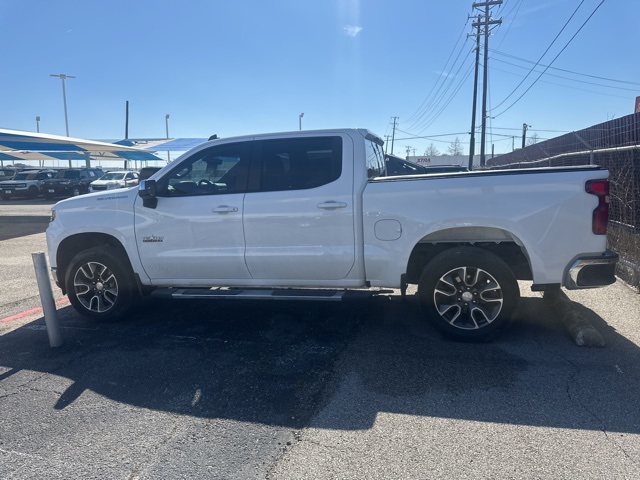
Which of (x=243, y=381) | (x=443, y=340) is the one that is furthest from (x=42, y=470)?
(x=443, y=340)

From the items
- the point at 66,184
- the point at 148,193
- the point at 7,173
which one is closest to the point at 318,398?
the point at 148,193

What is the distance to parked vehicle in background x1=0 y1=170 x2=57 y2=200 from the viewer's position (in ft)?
95.3

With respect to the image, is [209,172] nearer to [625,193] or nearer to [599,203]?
[599,203]

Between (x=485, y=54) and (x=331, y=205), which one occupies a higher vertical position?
(x=485, y=54)

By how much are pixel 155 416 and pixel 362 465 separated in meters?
1.59

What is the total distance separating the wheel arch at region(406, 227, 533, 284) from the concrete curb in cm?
60

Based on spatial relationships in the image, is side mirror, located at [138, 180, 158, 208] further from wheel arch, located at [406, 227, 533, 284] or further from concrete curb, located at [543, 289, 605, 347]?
concrete curb, located at [543, 289, 605, 347]

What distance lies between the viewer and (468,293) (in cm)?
467

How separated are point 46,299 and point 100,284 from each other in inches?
29.4

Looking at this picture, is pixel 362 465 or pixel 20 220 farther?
pixel 20 220

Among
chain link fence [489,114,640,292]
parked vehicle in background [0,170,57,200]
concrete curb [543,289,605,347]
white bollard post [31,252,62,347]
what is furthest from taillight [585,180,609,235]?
parked vehicle in background [0,170,57,200]

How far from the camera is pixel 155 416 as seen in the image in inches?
140

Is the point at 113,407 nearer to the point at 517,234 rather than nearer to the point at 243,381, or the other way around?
the point at 243,381

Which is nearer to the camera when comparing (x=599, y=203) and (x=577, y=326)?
(x=599, y=203)
